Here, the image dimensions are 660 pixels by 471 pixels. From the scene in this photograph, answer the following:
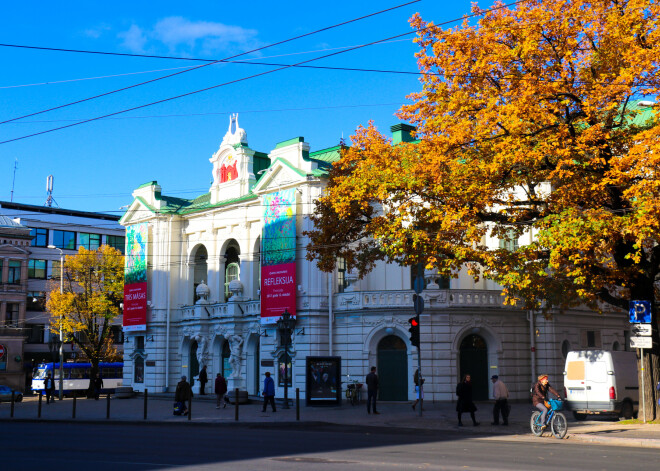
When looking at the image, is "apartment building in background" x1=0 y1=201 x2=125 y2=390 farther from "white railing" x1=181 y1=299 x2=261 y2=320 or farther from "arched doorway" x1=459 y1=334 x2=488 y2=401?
"arched doorway" x1=459 y1=334 x2=488 y2=401

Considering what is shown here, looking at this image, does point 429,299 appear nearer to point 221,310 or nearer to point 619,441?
point 221,310

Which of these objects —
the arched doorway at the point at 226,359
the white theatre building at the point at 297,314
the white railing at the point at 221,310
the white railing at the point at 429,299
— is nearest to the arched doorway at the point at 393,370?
the white theatre building at the point at 297,314

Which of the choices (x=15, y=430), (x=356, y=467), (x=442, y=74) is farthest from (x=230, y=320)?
(x=356, y=467)

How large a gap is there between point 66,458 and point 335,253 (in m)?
14.6

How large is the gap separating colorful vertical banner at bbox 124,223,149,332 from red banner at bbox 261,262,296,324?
1270 centimetres

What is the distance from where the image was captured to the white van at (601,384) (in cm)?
2541

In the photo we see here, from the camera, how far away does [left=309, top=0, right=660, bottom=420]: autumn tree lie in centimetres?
2045

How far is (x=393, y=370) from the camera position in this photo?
37.9m

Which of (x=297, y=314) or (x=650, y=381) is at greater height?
(x=297, y=314)

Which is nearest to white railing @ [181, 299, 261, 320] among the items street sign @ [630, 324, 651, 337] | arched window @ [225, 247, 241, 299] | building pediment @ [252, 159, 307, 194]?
arched window @ [225, 247, 241, 299]

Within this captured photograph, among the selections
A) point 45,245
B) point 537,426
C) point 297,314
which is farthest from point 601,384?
point 45,245

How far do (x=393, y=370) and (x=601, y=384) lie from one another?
1372 cm

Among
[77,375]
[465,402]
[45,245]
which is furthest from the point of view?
[45,245]

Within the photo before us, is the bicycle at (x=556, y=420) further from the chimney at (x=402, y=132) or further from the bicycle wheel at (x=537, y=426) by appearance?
the chimney at (x=402, y=132)
